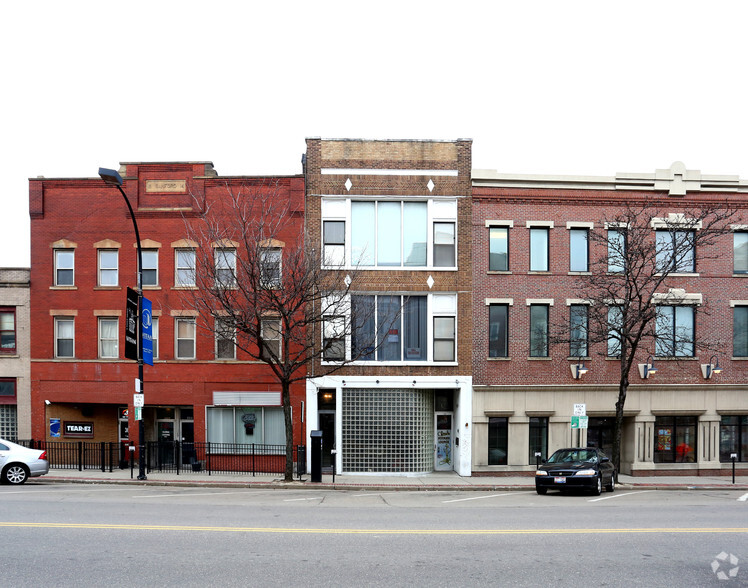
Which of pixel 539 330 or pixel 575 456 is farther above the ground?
pixel 539 330

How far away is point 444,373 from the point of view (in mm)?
24234

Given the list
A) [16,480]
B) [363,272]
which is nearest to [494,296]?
[363,272]

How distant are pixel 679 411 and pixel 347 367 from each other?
42.4 ft

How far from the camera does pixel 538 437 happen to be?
81.1 feet

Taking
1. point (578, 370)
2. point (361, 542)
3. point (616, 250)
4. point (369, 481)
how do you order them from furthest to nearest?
point (578, 370) < point (616, 250) < point (369, 481) < point (361, 542)

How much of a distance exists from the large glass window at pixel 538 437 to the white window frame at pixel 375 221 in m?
6.70

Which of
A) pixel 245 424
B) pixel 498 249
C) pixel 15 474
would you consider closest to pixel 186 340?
pixel 245 424

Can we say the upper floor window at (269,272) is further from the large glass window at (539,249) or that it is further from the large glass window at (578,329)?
the large glass window at (578,329)

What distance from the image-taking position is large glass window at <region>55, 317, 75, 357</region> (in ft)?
82.5

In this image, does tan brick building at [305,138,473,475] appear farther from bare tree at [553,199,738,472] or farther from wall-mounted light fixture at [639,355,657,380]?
wall-mounted light fixture at [639,355,657,380]

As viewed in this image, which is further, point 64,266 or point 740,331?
point 740,331

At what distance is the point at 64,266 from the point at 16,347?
3.67 meters

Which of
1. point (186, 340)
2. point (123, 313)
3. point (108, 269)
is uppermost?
point (108, 269)

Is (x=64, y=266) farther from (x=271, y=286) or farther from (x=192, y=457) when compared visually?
(x=271, y=286)
